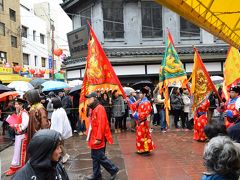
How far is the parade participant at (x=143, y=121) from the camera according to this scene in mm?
8406

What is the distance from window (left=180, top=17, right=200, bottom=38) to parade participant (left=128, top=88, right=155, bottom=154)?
1153 cm

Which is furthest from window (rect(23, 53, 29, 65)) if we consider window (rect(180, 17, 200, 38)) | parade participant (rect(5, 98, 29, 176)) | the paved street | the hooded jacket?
the hooded jacket

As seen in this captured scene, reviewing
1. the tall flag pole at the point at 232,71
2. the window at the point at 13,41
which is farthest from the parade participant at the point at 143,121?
the window at the point at 13,41

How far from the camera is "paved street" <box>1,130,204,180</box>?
6.95m

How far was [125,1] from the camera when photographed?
18609 millimetres

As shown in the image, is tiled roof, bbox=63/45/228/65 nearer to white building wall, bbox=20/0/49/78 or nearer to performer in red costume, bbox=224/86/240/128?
performer in red costume, bbox=224/86/240/128

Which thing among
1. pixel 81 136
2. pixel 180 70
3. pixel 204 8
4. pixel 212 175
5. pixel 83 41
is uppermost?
pixel 83 41

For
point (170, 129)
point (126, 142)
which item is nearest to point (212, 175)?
point (126, 142)

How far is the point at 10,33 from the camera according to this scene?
30.1m

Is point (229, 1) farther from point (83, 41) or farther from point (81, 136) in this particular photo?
point (83, 41)

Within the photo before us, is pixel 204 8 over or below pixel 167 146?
over

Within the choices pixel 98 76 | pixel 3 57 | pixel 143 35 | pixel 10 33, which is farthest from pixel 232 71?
pixel 10 33

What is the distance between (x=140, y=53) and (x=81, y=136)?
7.42 meters

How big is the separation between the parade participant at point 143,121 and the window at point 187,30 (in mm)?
11530
